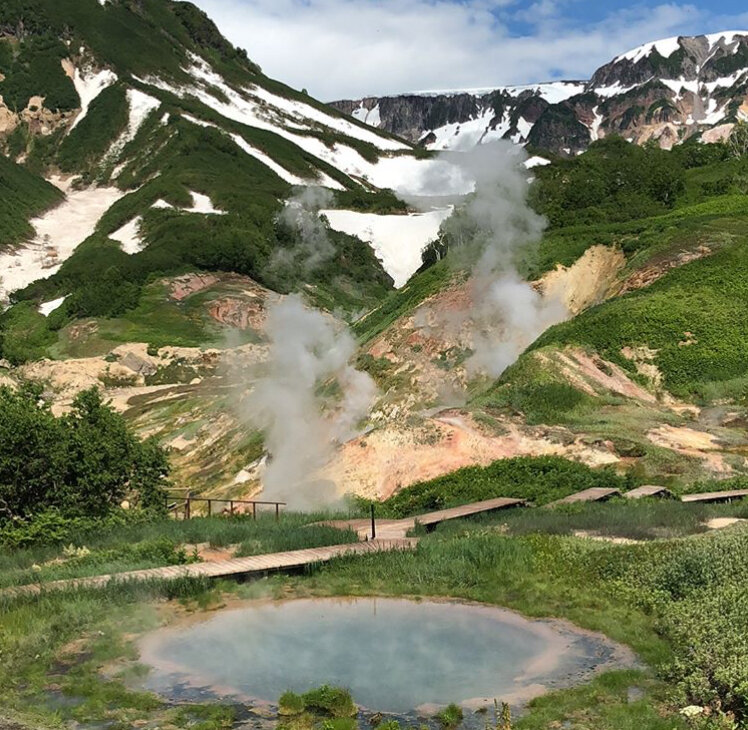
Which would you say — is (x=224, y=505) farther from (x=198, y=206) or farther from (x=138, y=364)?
(x=198, y=206)

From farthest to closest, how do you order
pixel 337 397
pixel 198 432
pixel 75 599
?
pixel 198 432 → pixel 337 397 → pixel 75 599

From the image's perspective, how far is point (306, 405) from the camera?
1266 inches

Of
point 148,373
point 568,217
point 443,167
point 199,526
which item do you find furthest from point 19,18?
point 199,526

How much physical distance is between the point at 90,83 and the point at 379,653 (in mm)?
150051

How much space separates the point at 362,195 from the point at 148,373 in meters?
62.7

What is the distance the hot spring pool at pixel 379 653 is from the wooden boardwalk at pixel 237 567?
126cm

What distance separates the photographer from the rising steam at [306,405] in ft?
85.3

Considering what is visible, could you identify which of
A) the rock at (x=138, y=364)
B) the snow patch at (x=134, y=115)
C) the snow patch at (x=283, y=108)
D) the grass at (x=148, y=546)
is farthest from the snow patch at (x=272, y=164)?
the grass at (x=148, y=546)

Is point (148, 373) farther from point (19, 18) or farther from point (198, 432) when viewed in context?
point (19, 18)

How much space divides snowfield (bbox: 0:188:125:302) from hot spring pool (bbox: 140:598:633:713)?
83.2 meters

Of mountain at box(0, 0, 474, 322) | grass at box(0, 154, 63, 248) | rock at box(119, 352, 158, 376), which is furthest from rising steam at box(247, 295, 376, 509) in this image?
grass at box(0, 154, 63, 248)

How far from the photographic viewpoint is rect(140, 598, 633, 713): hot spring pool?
10.0m

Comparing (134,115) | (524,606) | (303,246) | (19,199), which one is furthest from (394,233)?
(524,606)

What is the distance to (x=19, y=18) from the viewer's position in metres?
149
